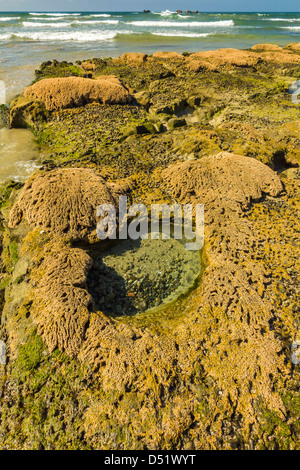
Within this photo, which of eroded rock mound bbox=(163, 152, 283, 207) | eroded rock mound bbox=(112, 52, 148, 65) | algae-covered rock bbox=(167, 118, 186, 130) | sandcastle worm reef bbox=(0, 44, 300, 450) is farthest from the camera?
eroded rock mound bbox=(112, 52, 148, 65)

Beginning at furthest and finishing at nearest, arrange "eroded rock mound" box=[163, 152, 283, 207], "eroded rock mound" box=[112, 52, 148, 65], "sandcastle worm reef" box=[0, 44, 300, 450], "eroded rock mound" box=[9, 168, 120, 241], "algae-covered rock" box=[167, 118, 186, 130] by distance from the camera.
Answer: "eroded rock mound" box=[112, 52, 148, 65]
"algae-covered rock" box=[167, 118, 186, 130]
"eroded rock mound" box=[163, 152, 283, 207]
"eroded rock mound" box=[9, 168, 120, 241]
"sandcastle worm reef" box=[0, 44, 300, 450]

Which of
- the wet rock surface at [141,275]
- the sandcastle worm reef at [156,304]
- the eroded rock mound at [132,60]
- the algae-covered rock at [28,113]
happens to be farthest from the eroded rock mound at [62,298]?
the eroded rock mound at [132,60]

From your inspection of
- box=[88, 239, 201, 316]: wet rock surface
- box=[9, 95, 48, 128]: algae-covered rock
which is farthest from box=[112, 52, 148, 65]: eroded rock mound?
box=[88, 239, 201, 316]: wet rock surface

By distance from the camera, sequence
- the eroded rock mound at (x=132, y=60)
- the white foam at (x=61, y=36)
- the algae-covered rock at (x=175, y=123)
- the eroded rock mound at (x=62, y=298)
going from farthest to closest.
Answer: the white foam at (x=61, y=36) < the eroded rock mound at (x=132, y=60) < the algae-covered rock at (x=175, y=123) < the eroded rock mound at (x=62, y=298)

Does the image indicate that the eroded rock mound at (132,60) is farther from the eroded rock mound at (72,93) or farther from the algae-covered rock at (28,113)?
the algae-covered rock at (28,113)

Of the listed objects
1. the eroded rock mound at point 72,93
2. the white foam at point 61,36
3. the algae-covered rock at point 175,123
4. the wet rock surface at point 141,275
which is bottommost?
the wet rock surface at point 141,275

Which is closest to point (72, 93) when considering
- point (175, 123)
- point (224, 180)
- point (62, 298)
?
point (175, 123)

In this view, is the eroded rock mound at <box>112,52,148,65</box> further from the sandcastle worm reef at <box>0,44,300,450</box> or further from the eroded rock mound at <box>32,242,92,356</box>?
the eroded rock mound at <box>32,242,92,356</box>
